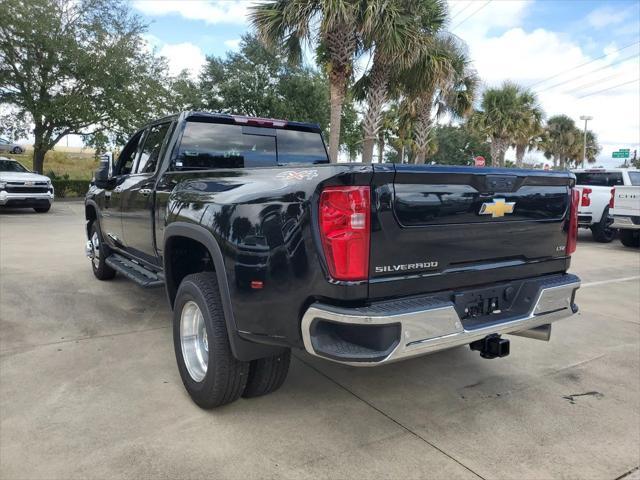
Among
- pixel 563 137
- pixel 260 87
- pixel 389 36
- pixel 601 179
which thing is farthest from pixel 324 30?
pixel 563 137

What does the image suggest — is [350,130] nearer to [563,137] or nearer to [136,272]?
[136,272]

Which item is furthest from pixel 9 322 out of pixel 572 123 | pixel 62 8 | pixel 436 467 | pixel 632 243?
pixel 572 123

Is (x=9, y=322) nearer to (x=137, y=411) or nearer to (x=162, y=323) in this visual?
(x=162, y=323)

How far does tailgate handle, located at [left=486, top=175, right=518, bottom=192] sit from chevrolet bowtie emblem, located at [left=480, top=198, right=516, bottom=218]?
2.5 inches

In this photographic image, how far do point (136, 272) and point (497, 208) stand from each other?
341 centimetres

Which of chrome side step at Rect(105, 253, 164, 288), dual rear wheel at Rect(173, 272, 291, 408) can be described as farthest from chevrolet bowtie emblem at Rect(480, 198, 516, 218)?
chrome side step at Rect(105, 253, 164, 288)

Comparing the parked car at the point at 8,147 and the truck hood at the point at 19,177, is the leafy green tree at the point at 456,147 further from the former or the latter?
the truck hood at the point at 19,177

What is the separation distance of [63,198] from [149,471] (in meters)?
23.9

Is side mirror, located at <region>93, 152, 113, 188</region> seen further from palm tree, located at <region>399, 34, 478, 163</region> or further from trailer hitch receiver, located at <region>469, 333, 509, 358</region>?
palm tree, located at <region>399, 34, 478, 163</region>

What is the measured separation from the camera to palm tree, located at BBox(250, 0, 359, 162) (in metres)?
12.2

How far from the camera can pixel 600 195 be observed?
1288 centimetres

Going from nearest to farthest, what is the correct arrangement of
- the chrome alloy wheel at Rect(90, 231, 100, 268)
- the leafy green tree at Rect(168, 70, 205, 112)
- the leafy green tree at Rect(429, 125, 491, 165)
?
1. the chrome alloy wheel at Rect(90, 231, 100, 268)
2. the leafy green tree at Rect(168, 70, 205, 112)
3. the leafy green tree at Rect(429, 125, 491, 165)

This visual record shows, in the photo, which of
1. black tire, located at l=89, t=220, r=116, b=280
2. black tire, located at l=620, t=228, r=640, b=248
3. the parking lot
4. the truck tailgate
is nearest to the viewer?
the truck tailgate

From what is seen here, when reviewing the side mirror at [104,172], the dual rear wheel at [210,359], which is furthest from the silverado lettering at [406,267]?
the side mirror at [104,172]
